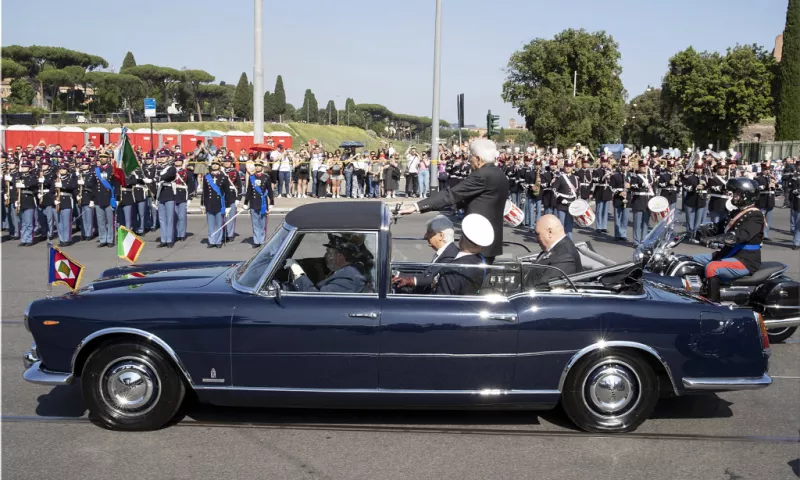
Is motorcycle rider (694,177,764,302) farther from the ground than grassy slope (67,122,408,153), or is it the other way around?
grassy slope (67,122,408,153)

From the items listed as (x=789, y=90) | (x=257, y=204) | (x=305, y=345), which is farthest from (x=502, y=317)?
(x=789, y=90)

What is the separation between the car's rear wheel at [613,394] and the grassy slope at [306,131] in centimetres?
7063

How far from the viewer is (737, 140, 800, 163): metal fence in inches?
1710

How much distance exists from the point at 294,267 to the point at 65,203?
11.2m

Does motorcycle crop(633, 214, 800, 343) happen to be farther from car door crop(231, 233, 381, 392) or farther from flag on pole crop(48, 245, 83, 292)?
flag on pole crop(48, 245, 83, 292)

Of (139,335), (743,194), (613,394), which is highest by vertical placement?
(743,194)

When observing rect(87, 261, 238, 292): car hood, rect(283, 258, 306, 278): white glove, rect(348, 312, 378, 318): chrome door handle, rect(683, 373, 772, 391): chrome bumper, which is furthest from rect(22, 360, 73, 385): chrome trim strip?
rect(683, 373, 772, 391): chrome bumper

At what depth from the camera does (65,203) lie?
14734 millimetres

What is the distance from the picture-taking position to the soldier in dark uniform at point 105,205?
15.0 meters

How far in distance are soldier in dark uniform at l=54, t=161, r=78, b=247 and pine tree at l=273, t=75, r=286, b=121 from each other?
96.2 m

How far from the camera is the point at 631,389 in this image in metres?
5.18

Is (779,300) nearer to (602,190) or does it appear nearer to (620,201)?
(620,201)

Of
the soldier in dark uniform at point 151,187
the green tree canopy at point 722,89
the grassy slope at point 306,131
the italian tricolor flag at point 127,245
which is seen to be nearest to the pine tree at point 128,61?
the grassy slope at point 306,131

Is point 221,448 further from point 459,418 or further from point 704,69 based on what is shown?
point 704,69
